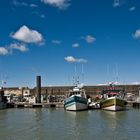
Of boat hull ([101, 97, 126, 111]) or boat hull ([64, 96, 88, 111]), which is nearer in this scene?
boat hull ([101, 97, 126, 111])

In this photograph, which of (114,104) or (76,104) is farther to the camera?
(76,104)

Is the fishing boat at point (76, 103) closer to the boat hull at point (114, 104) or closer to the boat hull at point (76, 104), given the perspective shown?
the boat hull at point (76, 104)

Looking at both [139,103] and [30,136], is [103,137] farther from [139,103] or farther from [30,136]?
[139,103]

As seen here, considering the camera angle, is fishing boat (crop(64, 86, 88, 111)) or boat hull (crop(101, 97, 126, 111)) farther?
fishing boat (crop(64, 86, 88, 111))

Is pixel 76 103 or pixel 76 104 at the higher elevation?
pixel 76 103

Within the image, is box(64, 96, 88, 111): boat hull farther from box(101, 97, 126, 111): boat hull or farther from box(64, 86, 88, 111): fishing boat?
box(101, 97, 126, 111): boat hull

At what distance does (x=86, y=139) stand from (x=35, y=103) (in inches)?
2580

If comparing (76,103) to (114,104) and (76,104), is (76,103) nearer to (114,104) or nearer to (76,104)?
(76,104)

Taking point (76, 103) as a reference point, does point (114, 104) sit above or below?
below

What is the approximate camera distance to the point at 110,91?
76062 mm

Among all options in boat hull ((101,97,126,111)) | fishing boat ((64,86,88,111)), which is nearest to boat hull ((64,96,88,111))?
fishing boat ((64,86,88,111))

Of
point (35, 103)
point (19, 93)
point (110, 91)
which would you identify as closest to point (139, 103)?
point (110, 91)

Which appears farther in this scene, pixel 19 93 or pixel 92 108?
pixel 19 93

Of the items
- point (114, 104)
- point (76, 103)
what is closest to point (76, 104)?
point (76, 103)
